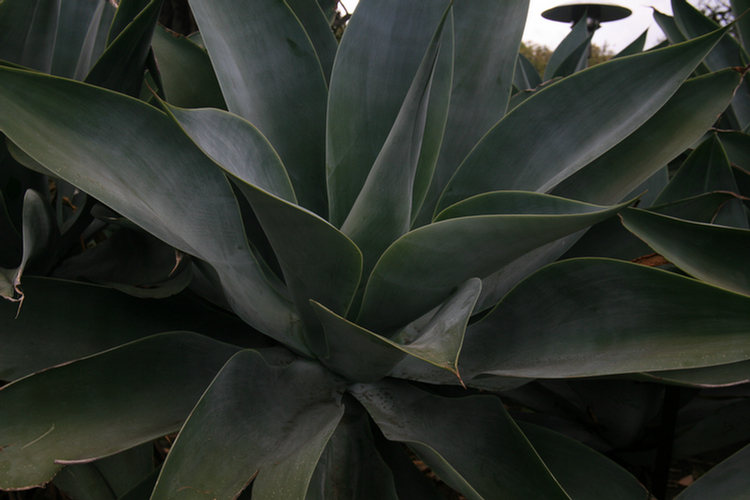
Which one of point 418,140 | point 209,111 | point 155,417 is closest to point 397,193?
point 418,140

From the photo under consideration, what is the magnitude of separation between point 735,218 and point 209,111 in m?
0.70

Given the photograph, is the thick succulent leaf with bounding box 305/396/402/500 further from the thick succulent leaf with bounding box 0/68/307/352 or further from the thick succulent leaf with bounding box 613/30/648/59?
the thick succulent leaf with bounding box 613/30/648/59

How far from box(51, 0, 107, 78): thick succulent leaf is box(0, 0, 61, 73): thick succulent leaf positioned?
0.09 m

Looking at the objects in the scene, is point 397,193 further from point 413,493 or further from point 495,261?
point 413,493

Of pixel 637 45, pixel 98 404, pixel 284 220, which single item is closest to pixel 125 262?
pixel 98 404

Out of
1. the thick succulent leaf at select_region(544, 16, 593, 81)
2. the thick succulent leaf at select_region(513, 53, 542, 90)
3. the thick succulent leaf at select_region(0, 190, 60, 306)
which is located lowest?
the thick succulent leaf at select_region(0, 190, 60, 306)

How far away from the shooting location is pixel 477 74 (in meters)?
0.71

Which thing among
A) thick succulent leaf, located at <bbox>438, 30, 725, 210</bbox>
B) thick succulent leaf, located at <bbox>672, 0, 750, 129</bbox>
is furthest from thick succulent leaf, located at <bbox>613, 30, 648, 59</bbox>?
thick succulent leaf, located at <bbox>438, 30, 725, 210</bbox>

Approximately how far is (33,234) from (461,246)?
1.40ft

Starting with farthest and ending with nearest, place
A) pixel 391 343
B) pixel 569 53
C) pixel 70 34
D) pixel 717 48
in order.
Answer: pixel 569 53 → pixel 717 48 → pixel 70 34 → pixel 391 343

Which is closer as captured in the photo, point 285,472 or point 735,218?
point 285,472

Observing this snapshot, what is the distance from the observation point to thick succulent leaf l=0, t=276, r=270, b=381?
0.53 m

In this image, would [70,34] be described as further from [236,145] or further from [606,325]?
[606,325]

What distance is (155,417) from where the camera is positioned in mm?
522
